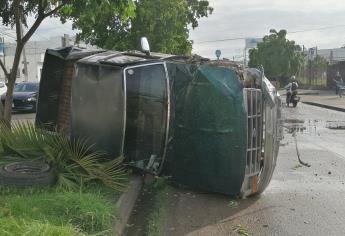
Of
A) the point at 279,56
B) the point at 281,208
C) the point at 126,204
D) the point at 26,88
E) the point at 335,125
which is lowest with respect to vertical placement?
the point at 335,125

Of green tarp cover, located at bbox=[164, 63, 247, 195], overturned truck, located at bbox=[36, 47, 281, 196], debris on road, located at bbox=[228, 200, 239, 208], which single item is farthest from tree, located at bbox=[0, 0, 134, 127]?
debris on road, located at bbox=[228, 200, 239, 208]

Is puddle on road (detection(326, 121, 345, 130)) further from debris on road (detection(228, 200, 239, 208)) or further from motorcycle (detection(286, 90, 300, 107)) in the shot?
debris on road (detection(228, 200, 239, 208))

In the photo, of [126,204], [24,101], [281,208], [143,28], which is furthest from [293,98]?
[126,204]

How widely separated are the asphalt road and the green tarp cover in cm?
35

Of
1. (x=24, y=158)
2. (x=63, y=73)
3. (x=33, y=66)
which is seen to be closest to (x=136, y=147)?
(x=24, y=158)

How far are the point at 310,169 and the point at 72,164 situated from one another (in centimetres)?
497

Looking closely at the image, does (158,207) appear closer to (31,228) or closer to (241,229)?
(241,229)

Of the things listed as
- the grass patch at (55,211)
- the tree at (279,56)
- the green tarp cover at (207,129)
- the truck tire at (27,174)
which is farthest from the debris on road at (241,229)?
the tree at (279,56)

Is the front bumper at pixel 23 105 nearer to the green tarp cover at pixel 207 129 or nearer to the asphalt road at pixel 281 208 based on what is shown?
the asphalt road at pixel 281 208

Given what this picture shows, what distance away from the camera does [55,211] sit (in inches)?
217

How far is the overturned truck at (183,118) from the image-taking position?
7270 millimetres

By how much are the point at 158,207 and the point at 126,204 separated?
536 mm

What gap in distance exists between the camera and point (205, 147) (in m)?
7.43

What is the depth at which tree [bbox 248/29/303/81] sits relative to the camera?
2383 inches
